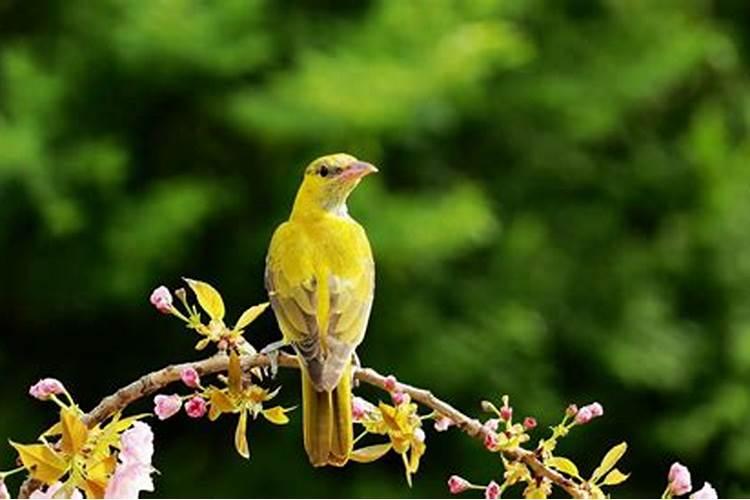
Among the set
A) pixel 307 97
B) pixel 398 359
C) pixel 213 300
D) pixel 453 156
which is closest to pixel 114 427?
pixel 213 300

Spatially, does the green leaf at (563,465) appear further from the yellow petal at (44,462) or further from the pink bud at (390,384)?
the yellow petal at (44,462)

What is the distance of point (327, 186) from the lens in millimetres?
880

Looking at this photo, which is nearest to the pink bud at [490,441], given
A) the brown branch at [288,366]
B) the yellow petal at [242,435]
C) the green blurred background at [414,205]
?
the brown branch at [288,366]

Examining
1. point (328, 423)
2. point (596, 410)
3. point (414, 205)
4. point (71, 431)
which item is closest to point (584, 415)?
point (596, 410)

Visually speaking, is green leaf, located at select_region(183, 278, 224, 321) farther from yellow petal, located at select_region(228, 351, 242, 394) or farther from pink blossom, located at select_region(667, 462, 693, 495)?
pink blossom, located at select_region(667, 462, 693, 495)

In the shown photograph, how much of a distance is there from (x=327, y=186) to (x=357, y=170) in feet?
0.12

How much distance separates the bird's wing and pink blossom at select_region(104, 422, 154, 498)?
77 millimetres

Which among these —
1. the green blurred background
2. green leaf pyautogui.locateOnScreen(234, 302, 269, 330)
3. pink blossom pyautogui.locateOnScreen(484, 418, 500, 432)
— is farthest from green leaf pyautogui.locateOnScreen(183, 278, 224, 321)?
the green blurred background

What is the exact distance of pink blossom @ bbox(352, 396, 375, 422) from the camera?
2.83ft

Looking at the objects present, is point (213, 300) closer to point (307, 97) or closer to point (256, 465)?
point (307, 97)

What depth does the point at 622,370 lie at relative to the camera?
4445 mm

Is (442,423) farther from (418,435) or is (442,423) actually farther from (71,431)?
(71,431)

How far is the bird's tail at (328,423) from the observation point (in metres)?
0.79

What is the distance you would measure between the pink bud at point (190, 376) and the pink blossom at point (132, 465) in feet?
0.12
